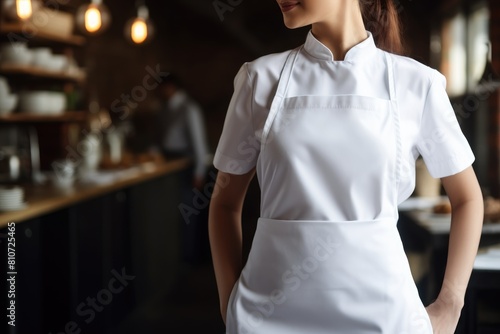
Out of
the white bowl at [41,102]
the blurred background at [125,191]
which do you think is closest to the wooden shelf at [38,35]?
the blurred background at [125,191]

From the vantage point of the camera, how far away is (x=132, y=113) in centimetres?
993

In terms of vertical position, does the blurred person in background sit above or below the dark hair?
below

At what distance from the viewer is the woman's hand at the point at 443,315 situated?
4.49ft

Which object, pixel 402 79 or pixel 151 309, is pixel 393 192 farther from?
pixel 151 309

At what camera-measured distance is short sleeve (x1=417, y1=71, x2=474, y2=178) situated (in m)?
1.32

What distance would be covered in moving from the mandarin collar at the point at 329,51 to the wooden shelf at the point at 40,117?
376cm

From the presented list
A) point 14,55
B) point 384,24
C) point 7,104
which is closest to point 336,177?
point 384,24

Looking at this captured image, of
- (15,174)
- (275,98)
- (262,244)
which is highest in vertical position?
(275,98)

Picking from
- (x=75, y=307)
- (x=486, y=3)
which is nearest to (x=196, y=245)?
(x=75, y=307)

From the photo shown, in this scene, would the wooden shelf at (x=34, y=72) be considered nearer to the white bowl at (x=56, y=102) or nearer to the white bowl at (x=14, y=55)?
the white bowl at (x=14, y=55)

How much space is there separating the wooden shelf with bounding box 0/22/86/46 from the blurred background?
13 mm

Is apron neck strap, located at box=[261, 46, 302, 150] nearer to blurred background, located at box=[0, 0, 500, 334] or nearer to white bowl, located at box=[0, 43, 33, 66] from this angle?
blurred background, located at box=[0, 0, 500, 334]

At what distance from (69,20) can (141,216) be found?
1.90 metres

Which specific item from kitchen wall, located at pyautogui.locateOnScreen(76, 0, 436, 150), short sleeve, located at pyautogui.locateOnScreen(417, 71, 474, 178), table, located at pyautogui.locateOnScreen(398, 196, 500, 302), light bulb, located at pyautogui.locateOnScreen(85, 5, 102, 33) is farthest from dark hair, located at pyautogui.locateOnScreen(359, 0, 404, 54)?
kitchen wall, located at pyautogui.locateOnScreen(76, 0, 436, 150)
